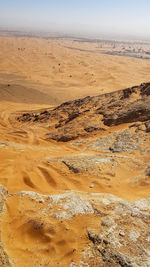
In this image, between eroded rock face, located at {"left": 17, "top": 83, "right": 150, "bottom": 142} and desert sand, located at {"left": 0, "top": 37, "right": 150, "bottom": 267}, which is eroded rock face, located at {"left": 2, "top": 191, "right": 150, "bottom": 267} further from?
eroded rock face, located at {"left": 17, "top": 83, "right": 150, "bottom": 142}

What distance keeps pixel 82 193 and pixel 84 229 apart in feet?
3.11

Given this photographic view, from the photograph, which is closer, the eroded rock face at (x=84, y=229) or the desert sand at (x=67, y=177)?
the eroded rock face at (x=84, y=229)

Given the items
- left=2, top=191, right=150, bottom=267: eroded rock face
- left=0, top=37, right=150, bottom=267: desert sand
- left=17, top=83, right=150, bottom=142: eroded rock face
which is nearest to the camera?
left=2, top=191, right=150, bottom=267: eroded rock face

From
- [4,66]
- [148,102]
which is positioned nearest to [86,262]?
[148,102]

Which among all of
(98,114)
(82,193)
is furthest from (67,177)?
(98,114)

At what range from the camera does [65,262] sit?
2020mm

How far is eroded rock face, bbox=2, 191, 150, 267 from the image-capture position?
2.05m

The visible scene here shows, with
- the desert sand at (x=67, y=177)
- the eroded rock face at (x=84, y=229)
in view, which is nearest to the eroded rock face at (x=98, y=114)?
the desert sand at (x=67, y=177)

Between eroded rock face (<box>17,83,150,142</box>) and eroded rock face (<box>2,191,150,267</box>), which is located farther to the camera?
eroded rock face (<box>17,83,150,142</box>)

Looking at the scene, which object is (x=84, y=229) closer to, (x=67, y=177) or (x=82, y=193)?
(x=82, y=193)

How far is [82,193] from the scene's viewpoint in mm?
3322

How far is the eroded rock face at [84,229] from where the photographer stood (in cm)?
205

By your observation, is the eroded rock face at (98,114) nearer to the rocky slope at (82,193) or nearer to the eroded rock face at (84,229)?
the rocky slope at (82,193)

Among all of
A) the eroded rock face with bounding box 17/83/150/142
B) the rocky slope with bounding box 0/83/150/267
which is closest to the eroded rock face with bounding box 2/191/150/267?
the rocky slope with bounding box 0/83/150/267
